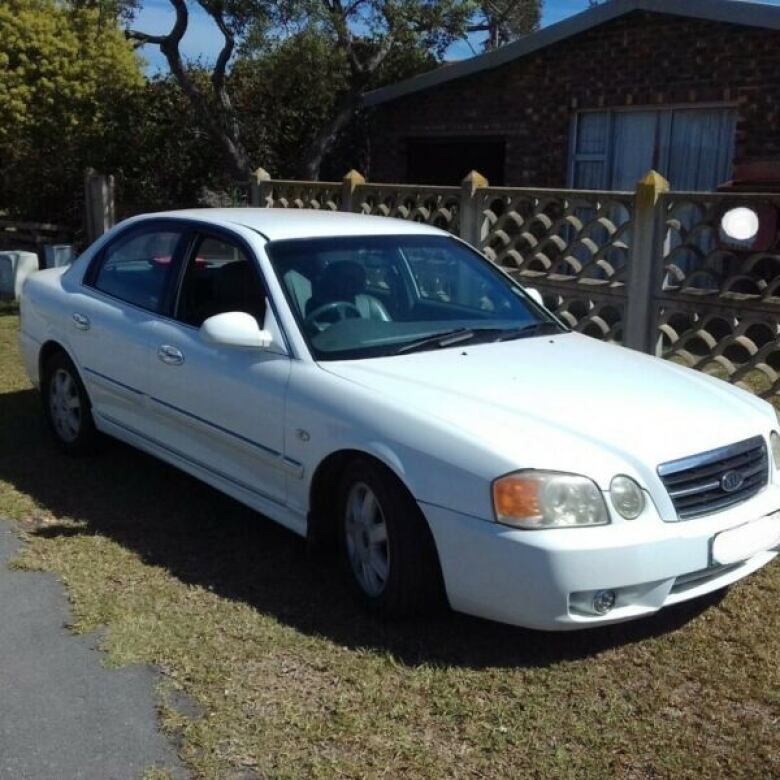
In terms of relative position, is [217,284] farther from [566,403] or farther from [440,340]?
[566,403]

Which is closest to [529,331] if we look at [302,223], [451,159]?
[302,223]

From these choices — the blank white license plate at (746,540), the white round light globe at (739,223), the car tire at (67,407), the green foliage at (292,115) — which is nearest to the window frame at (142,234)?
the car tire at (67,407)

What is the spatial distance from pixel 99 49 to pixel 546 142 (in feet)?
28.7

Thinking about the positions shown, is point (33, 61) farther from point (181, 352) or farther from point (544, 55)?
point (181, 352)

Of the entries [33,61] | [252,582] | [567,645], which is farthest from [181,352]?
[33,61]

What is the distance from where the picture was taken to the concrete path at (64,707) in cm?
310

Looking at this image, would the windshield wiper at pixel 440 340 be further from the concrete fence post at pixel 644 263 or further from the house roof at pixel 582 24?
the house roof at pixel 582 24

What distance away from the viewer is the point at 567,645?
3.82 metres

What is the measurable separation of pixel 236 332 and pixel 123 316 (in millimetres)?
1334

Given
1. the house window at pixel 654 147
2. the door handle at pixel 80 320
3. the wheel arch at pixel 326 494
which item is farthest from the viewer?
the house window at pixel 654 147

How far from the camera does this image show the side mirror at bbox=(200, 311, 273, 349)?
14.3ft

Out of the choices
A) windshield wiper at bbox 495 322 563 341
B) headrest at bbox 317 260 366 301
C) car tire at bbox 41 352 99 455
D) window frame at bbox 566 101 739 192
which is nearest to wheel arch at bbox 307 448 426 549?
headrest at bbox 317 260 366 301

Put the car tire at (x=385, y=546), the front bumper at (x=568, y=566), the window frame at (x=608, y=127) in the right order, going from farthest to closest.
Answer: the window frame at (x=608, y=127), the car tire at (x=385, y=546), the front bumper at (x=568, y=566)

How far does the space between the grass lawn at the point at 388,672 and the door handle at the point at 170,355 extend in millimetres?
821
